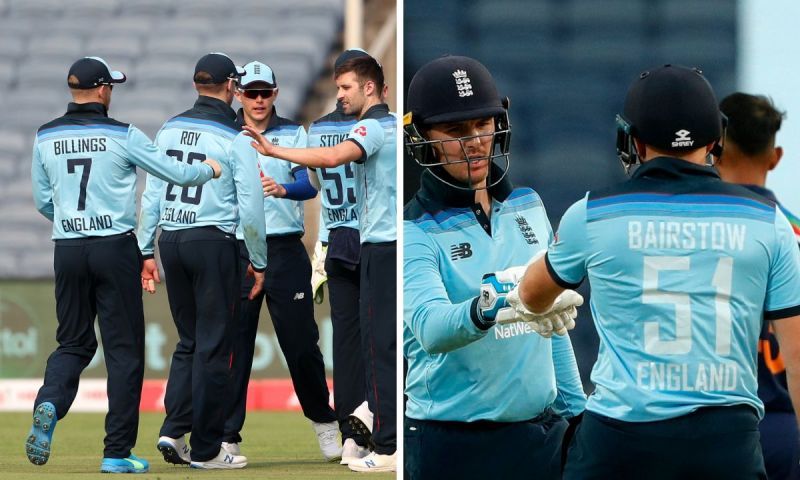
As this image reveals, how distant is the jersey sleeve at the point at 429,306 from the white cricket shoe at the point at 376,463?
2799 mm

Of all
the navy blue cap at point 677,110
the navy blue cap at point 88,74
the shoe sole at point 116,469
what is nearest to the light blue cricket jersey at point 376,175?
the navy blue cap at point 88,74

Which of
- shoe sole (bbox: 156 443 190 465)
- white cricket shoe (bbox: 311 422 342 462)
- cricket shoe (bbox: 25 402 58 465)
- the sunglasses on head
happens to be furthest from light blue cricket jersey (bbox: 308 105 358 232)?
cricket shoe (bbox: 25 402 58 465)

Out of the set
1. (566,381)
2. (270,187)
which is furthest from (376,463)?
(566,381)

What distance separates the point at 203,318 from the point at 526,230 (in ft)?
10.8

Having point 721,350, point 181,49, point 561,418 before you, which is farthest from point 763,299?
point 181,49

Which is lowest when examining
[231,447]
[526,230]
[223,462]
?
[231,447]

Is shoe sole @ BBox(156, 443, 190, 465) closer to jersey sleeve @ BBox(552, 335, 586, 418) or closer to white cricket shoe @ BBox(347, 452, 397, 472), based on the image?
white cricket shoe @ BBox(347, 452, 397, 472)

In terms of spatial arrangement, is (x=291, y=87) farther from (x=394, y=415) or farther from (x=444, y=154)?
(x=444, y=154)

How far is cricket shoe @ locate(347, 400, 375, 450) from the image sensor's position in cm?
601

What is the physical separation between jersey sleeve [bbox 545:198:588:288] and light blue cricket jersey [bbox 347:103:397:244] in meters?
2.97

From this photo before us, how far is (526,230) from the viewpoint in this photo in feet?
10.6

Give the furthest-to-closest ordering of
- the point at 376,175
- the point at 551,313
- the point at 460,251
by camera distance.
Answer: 1. the point at 376,175
2. the point at 460,251
3. the point at 551,313

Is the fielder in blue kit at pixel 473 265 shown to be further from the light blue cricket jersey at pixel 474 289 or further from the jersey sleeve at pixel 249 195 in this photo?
the jersey sleeve at pixel 249 195

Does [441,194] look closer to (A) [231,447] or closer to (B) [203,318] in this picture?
(B) [203,318]
